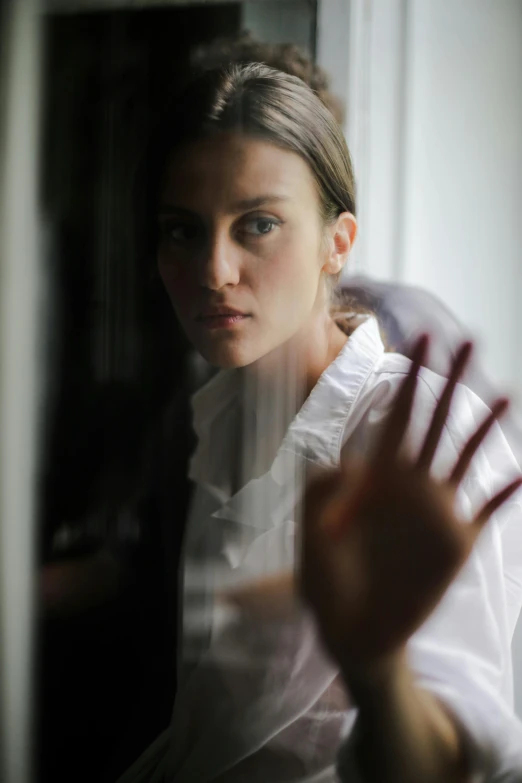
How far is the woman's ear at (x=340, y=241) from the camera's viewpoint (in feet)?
1.72

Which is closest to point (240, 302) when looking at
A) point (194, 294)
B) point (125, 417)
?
point (194, 294)

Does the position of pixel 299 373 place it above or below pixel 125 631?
above

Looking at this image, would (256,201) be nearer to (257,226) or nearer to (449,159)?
(257,226)

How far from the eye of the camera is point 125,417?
592 millimetres

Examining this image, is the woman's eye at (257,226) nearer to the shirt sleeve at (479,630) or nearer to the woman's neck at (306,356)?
the woman's neck at (306,356)

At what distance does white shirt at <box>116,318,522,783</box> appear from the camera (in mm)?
490

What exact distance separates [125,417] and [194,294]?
0.13 meters

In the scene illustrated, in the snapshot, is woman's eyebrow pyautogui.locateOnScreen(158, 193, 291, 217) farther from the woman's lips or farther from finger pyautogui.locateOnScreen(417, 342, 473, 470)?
finger pyautogui.locateOnScreen(417, 342, 473, 470)

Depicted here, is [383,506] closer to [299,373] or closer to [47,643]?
[299,373]

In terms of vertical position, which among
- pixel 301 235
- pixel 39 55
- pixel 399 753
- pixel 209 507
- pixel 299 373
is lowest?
pixel 399 753

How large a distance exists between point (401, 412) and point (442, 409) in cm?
3

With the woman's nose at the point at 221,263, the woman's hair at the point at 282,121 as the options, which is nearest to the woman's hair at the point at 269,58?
the woman's hair at the point at 282,121

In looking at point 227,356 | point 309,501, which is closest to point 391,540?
point 309,501

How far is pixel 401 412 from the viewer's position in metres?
0.51
